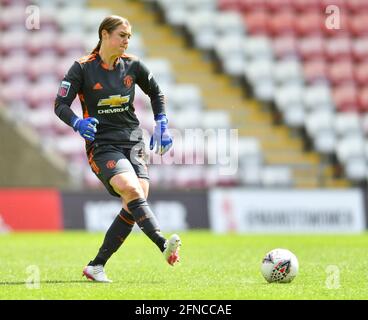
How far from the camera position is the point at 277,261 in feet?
25.5

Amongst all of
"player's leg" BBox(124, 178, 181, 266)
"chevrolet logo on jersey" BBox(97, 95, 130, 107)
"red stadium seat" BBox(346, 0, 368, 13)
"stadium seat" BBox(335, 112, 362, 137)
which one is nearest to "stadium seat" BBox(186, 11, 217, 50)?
"red stadium seat" BBox(346, 0, 368, 13)

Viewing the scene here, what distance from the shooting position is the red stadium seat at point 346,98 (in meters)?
20.3

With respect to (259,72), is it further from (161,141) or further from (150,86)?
(161,141)

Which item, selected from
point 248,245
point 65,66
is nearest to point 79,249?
point 248,245

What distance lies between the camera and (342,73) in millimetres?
20875

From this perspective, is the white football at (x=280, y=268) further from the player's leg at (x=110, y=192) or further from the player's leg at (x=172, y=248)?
the player's leg at (x=110, y=192)

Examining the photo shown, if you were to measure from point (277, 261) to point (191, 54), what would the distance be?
14.1 m

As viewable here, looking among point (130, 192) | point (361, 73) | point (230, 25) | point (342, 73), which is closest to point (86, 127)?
point (130, 192)

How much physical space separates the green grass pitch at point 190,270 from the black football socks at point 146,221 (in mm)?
360

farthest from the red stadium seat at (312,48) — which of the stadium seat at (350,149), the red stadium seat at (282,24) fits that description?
the stadium seat at (350,149)

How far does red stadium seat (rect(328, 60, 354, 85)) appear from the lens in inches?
821

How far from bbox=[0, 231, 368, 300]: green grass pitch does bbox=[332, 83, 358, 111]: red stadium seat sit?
600cm

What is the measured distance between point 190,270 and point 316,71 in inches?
487
